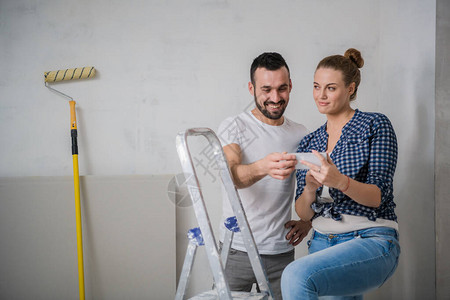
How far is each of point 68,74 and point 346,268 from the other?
192cm

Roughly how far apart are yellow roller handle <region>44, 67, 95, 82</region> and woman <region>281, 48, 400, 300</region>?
4.64ft

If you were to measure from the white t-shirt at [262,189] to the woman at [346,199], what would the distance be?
5.0 inches

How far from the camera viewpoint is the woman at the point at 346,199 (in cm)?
107

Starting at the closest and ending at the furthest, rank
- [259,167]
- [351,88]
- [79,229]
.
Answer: [259,167]
[351,88]
[79,229]

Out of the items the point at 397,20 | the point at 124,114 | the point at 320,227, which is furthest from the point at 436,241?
the point at 124,114

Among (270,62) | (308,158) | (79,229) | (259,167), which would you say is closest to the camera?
(308,158)

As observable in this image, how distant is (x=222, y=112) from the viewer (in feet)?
7.70

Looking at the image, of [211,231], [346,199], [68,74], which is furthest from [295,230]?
[68,74]

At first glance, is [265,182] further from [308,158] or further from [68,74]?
[68,74]

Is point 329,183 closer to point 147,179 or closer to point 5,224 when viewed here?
point 147,179

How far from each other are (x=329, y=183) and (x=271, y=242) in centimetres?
57

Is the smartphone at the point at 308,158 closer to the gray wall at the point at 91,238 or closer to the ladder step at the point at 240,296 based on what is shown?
the ladder step at the point at 240,296

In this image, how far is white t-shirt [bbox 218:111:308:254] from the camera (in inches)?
62.4

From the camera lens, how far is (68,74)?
2.27 metres
